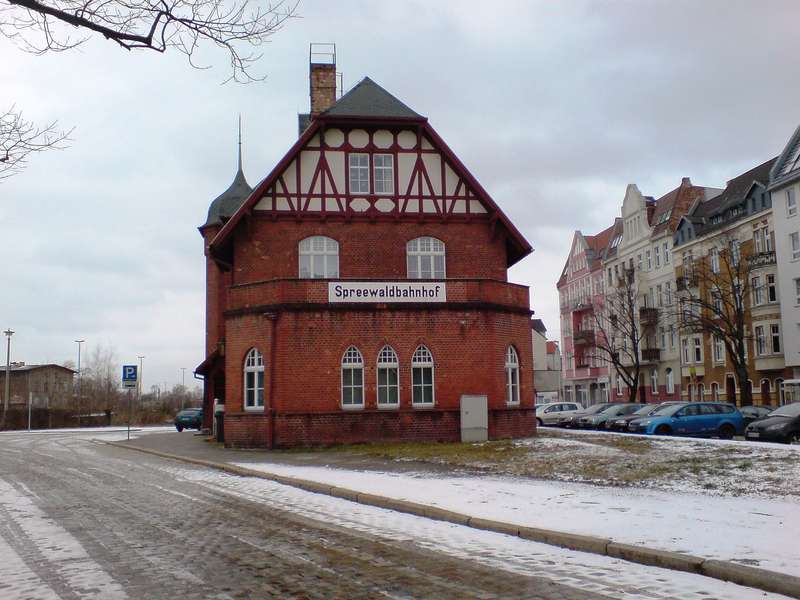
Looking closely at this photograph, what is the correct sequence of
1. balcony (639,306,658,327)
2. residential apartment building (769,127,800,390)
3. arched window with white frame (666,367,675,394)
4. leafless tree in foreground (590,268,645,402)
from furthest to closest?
1. balcony (639,306,658,327)
2. arched window with white frame (666,367,675,394)
3. leafless tree in foreground (590,268,645,402)
4. residential apartment building (769,127,800,390)

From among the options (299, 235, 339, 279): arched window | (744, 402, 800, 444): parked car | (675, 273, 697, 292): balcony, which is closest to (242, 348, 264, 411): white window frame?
(299, 235, 339, 279): arched window

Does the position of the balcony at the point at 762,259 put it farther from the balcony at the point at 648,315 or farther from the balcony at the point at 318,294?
the balcony at the point at 318,294

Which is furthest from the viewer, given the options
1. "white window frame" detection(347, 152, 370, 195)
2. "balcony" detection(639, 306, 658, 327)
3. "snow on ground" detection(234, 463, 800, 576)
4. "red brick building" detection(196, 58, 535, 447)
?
"balcony" detection(639, 306, 658, 327)

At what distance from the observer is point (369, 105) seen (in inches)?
1144

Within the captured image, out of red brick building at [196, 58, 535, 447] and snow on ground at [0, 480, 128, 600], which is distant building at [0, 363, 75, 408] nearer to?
red brick building at [196, 58, 535, 447]

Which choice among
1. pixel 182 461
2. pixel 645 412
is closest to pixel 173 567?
pixel 182 461

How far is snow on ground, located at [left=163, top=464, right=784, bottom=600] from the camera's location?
23.8ft

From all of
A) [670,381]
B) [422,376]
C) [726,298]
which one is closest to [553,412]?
[726,298]

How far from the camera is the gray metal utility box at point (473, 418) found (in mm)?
25594

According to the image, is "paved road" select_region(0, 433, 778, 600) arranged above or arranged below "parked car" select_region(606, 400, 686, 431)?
below

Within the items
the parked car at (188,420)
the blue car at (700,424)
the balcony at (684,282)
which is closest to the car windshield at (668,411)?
the blue car at (700,424)

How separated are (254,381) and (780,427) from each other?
16.1 meters

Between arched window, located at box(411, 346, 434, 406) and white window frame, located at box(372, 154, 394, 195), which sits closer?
arched window, located at box(411, 346, 434, 406)

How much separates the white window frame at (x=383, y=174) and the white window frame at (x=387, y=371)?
617 cm
